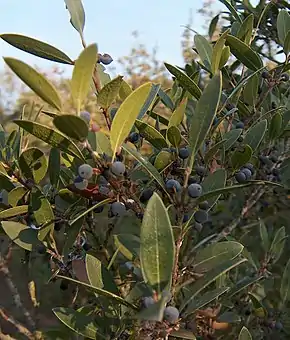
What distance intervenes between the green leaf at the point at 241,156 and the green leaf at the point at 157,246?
1.00 feet

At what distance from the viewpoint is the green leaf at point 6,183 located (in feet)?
2.94

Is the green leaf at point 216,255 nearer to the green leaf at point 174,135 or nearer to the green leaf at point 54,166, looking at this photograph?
the green leaf at point 174,135

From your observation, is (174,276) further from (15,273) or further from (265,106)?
(15,273)

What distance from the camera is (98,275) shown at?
0.82 meters

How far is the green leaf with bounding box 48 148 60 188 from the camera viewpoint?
0.91 metres

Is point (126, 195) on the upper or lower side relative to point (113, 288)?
upper

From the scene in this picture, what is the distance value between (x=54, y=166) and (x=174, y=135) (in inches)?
8.4

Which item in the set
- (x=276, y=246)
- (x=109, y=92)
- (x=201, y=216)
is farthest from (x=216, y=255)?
(x=276, y=246)

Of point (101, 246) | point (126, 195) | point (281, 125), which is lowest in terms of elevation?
point (101, 246)

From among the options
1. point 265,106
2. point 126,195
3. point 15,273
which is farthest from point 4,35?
point 15,273

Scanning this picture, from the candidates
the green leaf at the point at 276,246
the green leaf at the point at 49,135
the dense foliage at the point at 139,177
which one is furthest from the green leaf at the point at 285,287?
the green leaf at the point at 49,135

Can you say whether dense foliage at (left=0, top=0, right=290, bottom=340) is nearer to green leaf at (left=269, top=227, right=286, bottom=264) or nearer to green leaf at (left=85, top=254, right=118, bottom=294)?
green leaf at (left=85, top=254, right=118, bottom=294)

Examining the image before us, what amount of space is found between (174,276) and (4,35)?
0.40 m

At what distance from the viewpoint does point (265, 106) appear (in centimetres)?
128
